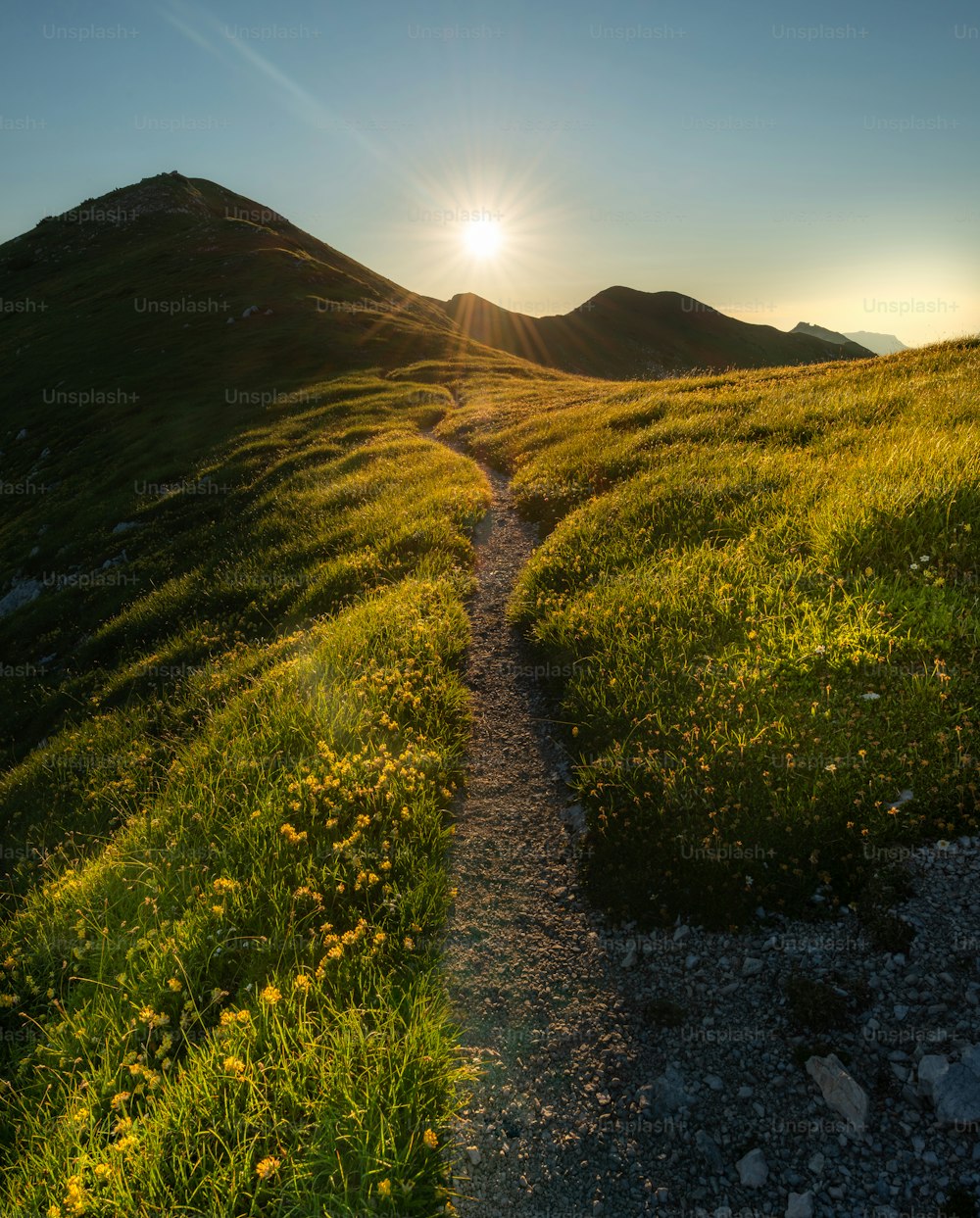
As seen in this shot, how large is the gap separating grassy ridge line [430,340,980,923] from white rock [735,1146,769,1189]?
5.46ft

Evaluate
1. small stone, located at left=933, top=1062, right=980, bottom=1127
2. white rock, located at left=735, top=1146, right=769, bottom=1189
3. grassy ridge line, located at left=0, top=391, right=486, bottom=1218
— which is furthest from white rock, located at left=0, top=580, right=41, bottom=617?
small stone, located at left=933, top=1062, right=980, bottom=1127

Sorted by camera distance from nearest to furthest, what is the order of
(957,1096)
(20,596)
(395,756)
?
(957,1096)
(395,756)
(20,596)

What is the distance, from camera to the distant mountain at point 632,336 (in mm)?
136000

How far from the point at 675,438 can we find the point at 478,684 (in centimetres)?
1023

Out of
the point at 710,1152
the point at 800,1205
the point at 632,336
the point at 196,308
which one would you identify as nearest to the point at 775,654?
the point at 710,1152

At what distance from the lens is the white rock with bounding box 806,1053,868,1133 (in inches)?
147

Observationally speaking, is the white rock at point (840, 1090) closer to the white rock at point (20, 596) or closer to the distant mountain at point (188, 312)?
the white rock at point (20, 596)

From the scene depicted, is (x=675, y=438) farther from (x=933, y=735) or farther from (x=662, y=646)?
(x=933, y=735)

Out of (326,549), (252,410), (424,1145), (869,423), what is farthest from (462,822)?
(252,410)

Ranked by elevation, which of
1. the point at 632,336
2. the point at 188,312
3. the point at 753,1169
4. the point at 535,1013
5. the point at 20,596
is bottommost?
the point at 20,596

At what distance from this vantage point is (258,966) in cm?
468

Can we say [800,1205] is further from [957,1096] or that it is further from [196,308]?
[196,308]

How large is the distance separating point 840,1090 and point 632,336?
16430 cm

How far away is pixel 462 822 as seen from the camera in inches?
261
